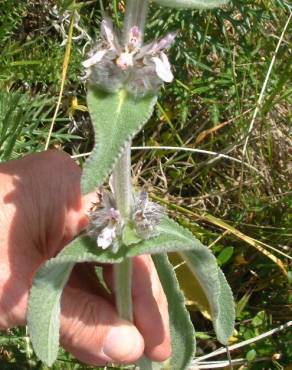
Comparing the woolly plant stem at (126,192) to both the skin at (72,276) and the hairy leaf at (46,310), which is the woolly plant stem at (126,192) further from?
the hairy leaf at (46,310)

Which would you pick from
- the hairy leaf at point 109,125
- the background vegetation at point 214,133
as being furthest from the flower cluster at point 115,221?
the background vegetation at point 214,133

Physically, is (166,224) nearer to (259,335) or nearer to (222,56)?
(259,335)

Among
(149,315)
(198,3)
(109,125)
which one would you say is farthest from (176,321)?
(198,3)

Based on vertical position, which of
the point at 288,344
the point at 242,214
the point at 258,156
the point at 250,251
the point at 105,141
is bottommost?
the point at 288,344

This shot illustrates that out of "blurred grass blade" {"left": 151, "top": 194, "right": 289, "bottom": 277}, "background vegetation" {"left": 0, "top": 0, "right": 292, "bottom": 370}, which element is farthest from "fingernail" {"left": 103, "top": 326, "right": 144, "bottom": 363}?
"blurred grass blade" {"left": 151, "top": 194, "right": 289, "bottom": 277}

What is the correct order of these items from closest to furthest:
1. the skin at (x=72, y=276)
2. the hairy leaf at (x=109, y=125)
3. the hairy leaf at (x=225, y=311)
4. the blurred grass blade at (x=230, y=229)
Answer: the hairy leaf at (x=109, y=125)
the hairy leaf at (x=225, y=311)
the skin at (x=72, y=276)
the blurred grass blade at (x=230, y=229)

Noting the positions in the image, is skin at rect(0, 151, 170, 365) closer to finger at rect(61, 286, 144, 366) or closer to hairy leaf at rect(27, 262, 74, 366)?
finger at rect(61, 286, 144, 366)

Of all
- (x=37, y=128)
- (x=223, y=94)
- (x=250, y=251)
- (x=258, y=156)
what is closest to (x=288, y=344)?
(x=250, y=251)
